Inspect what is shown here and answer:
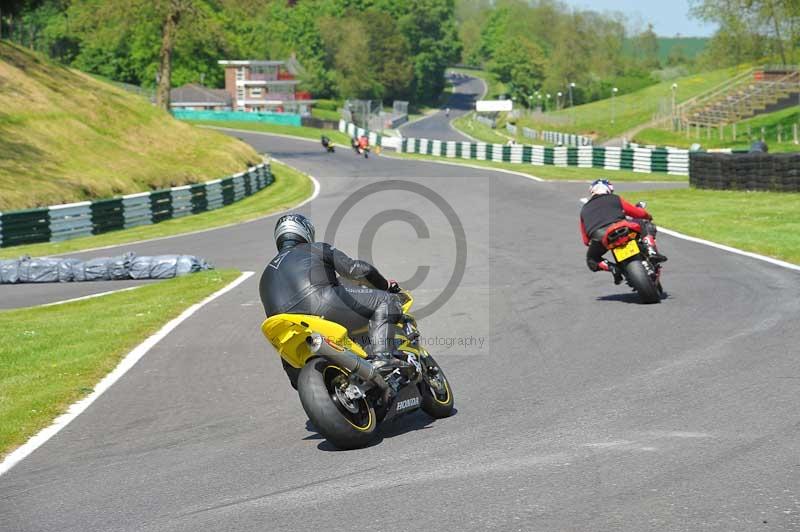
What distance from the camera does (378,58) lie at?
172m

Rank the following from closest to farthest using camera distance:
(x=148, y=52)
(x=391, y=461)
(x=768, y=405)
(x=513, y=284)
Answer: (x=391, y=461) → (x=768, y=405) → (x=513, y=284) → (x=148, y=52)

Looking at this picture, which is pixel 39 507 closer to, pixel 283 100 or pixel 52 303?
pixel 52 303

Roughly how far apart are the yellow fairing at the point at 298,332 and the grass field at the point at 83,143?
27011mm

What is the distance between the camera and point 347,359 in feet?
24.1

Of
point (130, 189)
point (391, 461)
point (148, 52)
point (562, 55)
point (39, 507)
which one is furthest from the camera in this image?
point (562, 55)

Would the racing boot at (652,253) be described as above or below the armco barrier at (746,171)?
below

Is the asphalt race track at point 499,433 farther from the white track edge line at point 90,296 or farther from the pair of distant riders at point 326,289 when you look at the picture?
the white track edge line at point 90,296

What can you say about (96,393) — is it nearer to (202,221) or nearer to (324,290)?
(324,290)

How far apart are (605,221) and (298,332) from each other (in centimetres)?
711

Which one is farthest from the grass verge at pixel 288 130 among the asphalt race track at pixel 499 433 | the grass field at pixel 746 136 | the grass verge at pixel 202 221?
the asphalt race track at pixel 499 433

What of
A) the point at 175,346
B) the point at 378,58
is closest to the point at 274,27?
the point at 378,58

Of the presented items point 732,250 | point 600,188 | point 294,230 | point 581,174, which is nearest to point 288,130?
point 581,174

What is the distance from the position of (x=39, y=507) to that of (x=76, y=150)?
37476mm

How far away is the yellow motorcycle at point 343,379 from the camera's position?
23.7 ft
